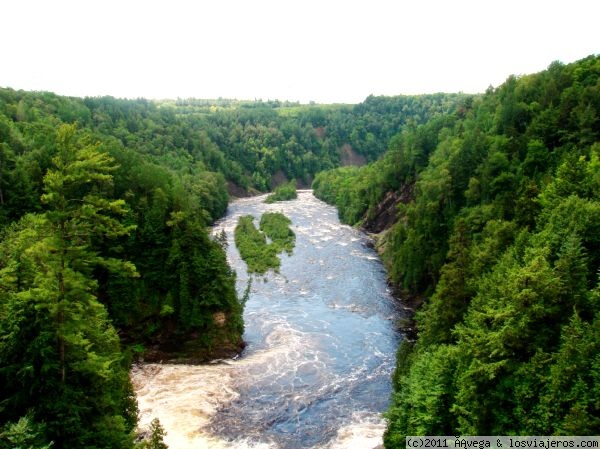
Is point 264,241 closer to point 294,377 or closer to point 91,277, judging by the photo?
point 294,377

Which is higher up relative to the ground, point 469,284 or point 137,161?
point 137,161

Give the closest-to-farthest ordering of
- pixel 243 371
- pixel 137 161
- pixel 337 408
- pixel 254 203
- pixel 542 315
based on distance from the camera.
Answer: pixel 542 315 → pixel 337 408 → pixel 243 371 → pixel 137 161 → pixel 254 203

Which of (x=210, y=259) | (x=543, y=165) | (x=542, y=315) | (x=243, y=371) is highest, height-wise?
(x=543, y=165)

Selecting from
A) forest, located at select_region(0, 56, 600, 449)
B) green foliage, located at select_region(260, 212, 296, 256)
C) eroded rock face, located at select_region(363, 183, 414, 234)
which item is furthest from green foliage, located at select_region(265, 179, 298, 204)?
forest, located at select_region(0, 56, 600, 449)

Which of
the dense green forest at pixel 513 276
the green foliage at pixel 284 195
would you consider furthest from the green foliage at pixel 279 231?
the green foliage at pixel 284 195

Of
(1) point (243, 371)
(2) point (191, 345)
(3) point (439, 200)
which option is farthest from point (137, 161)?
(3) point (439, 200)

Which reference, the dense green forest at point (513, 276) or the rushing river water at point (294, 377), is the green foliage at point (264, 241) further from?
the dense green forest at point (513, 276)

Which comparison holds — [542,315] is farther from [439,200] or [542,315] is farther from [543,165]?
[439,200]
